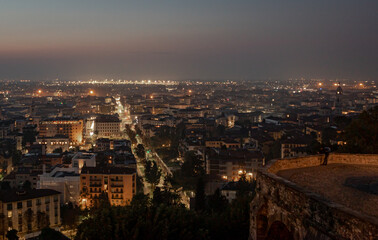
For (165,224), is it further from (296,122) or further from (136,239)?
(296,122)

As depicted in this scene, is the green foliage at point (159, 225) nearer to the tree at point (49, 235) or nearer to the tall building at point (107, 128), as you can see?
the tree at point (49, 235)

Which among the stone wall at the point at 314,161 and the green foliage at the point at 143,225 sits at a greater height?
the stone wall at the point at 314,161

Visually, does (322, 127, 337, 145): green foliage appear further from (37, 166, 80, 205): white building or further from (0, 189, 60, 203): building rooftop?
(0, 189, 60, 203): building rooftop

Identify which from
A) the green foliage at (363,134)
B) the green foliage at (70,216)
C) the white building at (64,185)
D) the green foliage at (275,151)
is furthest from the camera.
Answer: the green foliage at (275,151)

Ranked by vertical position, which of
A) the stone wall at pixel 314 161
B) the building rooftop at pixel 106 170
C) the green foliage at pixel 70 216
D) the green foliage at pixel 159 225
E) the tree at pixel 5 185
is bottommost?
the green foliage at pixel 70 216

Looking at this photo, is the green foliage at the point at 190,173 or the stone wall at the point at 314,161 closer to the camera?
the stone wall at the point at 314,161

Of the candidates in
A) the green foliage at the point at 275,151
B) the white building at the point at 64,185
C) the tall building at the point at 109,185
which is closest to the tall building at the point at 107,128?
the green foliage at the point at 275,151
